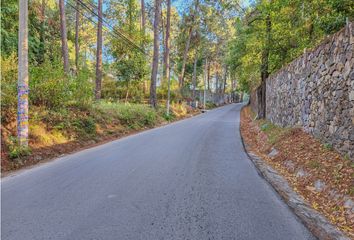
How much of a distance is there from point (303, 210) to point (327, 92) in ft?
11.9

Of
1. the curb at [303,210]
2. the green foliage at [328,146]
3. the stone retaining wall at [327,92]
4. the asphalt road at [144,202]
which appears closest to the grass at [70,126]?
the asphalt road at [144,202]

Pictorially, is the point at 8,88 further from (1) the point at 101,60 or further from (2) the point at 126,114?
(1) the point at 101,60

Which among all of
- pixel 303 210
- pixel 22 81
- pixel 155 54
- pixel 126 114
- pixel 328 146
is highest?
pixel 155 54

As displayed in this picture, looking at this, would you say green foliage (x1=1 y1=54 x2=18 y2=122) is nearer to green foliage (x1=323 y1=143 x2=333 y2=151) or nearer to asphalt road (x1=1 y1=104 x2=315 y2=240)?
asphalt road (x1=1 y1=104 x2=315 y2=240)

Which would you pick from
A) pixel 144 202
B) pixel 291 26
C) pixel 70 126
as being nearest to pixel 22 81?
pixel 70 126

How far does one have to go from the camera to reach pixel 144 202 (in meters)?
4.43

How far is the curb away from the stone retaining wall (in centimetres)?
132

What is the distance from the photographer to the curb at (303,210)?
140 inches

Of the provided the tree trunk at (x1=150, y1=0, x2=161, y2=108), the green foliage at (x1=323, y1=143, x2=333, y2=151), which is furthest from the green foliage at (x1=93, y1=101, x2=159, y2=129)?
the green foliage at (x1=323, y1=143, x2=333, y2=151)

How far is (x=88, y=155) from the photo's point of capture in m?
8.51

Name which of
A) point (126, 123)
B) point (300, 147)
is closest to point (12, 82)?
point (126, 123)

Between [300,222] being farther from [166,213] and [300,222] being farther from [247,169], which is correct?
[247,169]

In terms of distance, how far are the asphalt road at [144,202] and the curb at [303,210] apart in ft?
0.47

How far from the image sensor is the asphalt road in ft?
11.4
